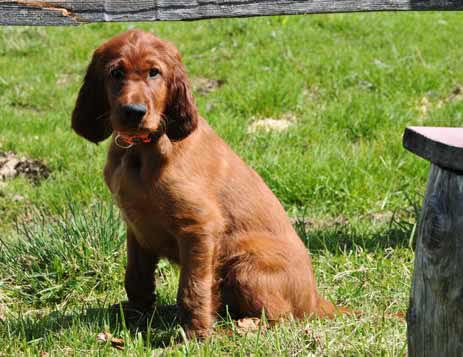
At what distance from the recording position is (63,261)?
3916mm

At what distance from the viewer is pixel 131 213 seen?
3.27 meters

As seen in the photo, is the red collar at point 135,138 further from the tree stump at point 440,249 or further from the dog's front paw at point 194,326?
the tree stump at point 440,249

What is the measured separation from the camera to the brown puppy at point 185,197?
3.04 m

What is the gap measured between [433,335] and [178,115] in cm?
145

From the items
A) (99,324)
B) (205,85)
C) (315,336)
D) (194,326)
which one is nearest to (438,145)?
(315,336)

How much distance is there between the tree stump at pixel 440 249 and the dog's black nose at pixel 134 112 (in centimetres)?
106

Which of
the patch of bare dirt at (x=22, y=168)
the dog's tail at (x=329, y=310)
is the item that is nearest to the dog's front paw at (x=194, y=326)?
the dog's tail at (x=329, y=310)

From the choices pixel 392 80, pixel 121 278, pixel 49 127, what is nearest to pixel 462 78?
pixel 392 80

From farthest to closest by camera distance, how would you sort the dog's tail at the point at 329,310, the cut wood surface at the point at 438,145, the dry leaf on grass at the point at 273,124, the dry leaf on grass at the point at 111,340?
the dry leaf on grass at the point at 273,124 < the dog's tail at the point at 329,310 < the dry leaf on grass at the point at 111,340 < the cut wood surface at the point at 438,145

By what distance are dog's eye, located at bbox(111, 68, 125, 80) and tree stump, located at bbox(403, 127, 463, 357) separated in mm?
1231

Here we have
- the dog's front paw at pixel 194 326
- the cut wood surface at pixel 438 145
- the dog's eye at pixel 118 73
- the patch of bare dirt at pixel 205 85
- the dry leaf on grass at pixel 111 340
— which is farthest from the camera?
the patch of bare dirt at pixel 205 85

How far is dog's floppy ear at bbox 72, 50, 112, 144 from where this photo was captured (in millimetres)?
3220

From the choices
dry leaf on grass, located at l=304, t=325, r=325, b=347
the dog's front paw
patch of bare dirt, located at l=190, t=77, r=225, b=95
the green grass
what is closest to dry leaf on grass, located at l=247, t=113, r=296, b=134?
the green grass

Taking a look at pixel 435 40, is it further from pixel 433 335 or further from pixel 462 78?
pixel 433 335
